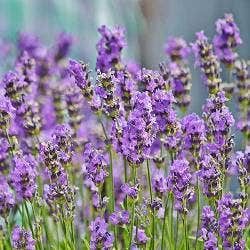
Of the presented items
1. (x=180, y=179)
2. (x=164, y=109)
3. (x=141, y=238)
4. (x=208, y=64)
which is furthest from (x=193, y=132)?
(x=208, y=64)

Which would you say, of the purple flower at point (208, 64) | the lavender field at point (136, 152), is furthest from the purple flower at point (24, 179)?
the purple flower at point (208, 64)

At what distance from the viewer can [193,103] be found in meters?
7.51

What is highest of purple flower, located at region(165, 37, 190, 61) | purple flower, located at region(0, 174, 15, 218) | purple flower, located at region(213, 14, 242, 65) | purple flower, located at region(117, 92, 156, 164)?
purple flower, located at region(165, 37, 190, 61)

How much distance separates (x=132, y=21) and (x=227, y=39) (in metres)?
4.30

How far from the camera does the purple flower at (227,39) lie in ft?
9.55

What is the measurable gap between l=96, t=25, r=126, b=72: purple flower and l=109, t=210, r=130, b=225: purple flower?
0.53 meters

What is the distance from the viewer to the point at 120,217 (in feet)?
7.74

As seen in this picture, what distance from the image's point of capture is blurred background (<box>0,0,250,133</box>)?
21.1ft

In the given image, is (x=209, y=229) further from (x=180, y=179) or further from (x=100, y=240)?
(x=100, y=240)

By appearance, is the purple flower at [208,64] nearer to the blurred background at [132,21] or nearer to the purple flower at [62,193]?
the purple flower at [62,193]

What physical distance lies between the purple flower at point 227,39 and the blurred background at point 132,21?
111 inches

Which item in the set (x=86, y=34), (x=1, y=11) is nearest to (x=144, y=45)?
(x=86, y=34)

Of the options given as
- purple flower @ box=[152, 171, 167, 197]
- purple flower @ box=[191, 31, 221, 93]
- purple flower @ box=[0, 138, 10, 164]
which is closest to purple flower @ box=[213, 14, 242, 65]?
purple flower @ box=[191, 31, 221, 93]

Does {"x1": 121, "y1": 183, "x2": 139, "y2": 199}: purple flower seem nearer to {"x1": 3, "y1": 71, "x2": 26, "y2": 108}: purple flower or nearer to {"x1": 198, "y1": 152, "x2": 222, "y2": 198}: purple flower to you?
{"x1": 198, "y1": 152, "x2": 222, "y2": 198}: purple flower
